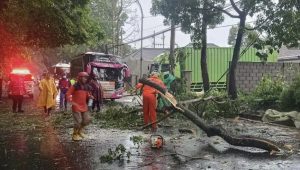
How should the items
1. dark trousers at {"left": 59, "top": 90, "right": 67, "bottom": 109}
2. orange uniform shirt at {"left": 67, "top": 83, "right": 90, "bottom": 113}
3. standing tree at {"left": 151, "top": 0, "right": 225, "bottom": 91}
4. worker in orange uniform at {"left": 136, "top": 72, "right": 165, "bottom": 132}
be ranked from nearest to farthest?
1. orange uniform shirt at {"left": 67, "top": 83, "right": 90, "bottom": 113}
2. worker in orange uniform at {"left": 136, "top": 72, "right": 165, "bottom": 132}
3. standing tree at {"left": 151, "top": 0, "right": 225, "bottom": 91}
4. dark trousers at {"left": 59, "top": 90, "right": 67, "bottom": 109}

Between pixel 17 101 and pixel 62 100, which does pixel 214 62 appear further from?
pixel 17 101

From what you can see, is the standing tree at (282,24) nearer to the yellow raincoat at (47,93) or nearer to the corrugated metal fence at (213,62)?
the yellow raincoat at (47,93)

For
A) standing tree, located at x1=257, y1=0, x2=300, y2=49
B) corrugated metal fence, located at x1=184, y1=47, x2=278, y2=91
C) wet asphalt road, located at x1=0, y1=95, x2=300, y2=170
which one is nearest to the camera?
wet asphalt road, located at x1=0, y1=95, x2=300, y2=170

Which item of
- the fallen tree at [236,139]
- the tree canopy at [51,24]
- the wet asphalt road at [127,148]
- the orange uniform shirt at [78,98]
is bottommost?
the wet asphalt road at [127,148]

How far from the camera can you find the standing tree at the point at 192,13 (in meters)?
21.1

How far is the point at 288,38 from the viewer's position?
18875 millimetres

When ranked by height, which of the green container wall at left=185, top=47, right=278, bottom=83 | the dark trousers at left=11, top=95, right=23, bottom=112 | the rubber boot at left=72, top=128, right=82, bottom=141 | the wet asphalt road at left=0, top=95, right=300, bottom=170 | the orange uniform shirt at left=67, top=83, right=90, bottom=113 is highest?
the green container wall at left=185, top=47, right=278, bottom=83

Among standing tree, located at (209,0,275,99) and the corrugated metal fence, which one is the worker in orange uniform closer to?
standing tree, located at (209,0,275,99)

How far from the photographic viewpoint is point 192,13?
21344 mm

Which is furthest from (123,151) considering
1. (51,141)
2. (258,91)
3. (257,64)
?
(257,64)

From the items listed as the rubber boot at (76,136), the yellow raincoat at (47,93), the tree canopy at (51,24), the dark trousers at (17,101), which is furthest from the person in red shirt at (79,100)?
the dark trousers at (17,101)

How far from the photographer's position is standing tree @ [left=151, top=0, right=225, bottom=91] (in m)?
21.1

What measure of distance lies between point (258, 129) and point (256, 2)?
721cm

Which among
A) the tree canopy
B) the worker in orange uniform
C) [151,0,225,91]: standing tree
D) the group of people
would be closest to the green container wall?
the tree canopy
